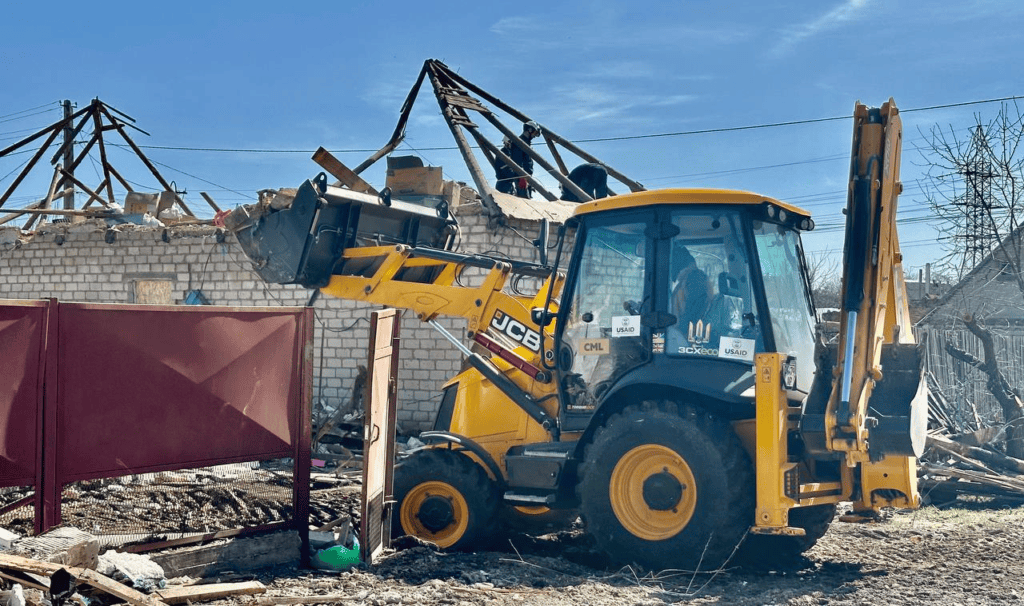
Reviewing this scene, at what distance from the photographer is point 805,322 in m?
6.84

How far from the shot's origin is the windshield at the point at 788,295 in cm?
641

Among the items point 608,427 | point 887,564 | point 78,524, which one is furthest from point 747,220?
point 78,524

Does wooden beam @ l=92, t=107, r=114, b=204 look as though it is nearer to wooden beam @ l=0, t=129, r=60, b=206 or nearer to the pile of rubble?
wooden beam @ l=0, t=129, r=60, b=206

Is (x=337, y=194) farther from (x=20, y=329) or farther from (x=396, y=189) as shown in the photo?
(x=396, y=189)

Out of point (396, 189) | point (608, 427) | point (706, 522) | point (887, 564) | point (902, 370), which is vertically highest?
point (396, 189)

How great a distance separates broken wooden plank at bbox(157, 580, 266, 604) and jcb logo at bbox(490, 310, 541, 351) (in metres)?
2.79

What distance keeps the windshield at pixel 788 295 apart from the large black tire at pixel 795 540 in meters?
1.00

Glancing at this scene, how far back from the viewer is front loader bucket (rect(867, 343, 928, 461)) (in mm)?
5828

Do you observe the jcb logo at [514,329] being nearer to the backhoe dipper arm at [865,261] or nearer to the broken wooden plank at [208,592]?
the backhoe dipper arm at [865,261]

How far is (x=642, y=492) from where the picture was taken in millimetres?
6227

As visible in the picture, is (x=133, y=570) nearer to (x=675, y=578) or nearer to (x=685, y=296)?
(x=675, y=578)

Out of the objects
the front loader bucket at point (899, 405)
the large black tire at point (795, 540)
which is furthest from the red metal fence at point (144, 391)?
the front loader bucket at point (899, 405)

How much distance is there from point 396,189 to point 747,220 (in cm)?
786

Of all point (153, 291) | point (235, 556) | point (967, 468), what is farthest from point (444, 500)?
point (153, 291)
